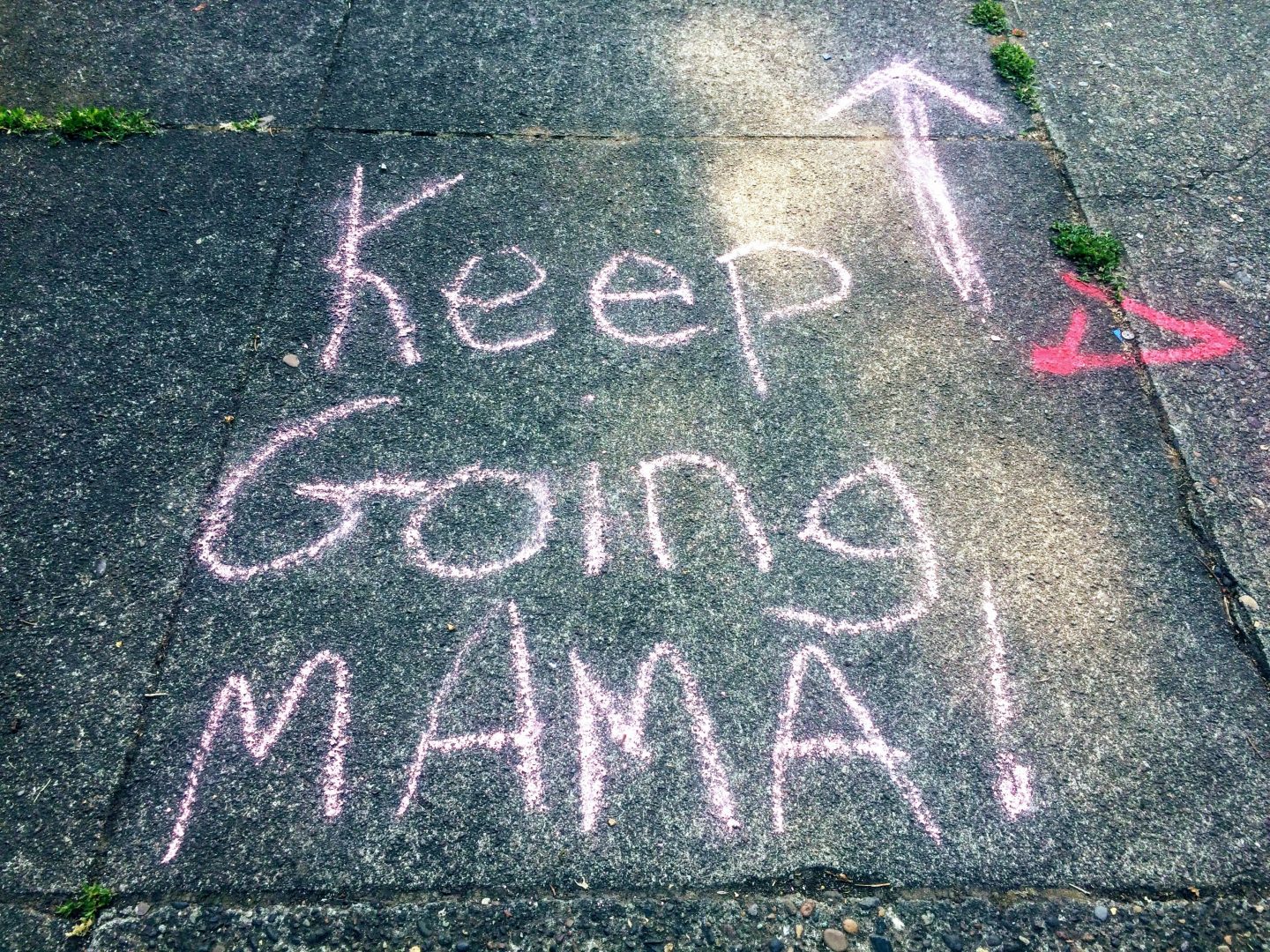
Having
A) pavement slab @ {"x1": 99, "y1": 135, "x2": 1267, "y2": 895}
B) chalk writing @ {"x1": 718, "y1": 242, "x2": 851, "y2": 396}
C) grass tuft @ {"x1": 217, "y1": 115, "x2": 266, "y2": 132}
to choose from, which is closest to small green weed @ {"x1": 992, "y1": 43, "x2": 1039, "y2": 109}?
pavement slab @ {"x1": 99, "y1": 135, "x2": 1267, "y2": 895}

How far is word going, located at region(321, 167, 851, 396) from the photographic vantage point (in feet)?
10.1

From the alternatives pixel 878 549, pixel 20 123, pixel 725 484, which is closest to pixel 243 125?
pixel 20 123

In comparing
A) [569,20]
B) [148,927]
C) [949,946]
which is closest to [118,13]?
[569,20]

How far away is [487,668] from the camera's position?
95.8 inches

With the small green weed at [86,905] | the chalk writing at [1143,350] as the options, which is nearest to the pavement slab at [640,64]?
the chalk writing at [1143,350]

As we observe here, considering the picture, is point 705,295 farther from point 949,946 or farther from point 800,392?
point 949,946

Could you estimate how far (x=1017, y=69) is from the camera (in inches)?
154

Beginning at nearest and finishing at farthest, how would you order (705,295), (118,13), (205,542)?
1. (205,542)
2. (705,295)
3. (118,13)

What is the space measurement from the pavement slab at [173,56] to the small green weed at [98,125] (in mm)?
90

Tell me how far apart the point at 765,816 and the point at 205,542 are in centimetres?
179

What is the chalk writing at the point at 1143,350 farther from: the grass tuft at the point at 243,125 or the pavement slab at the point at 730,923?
the grass tuft at the point at 243,125

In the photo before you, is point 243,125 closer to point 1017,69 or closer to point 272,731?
point 272,731

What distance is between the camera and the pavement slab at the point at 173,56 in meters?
3.68

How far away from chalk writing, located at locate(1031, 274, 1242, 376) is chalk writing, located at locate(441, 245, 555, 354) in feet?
5.75
